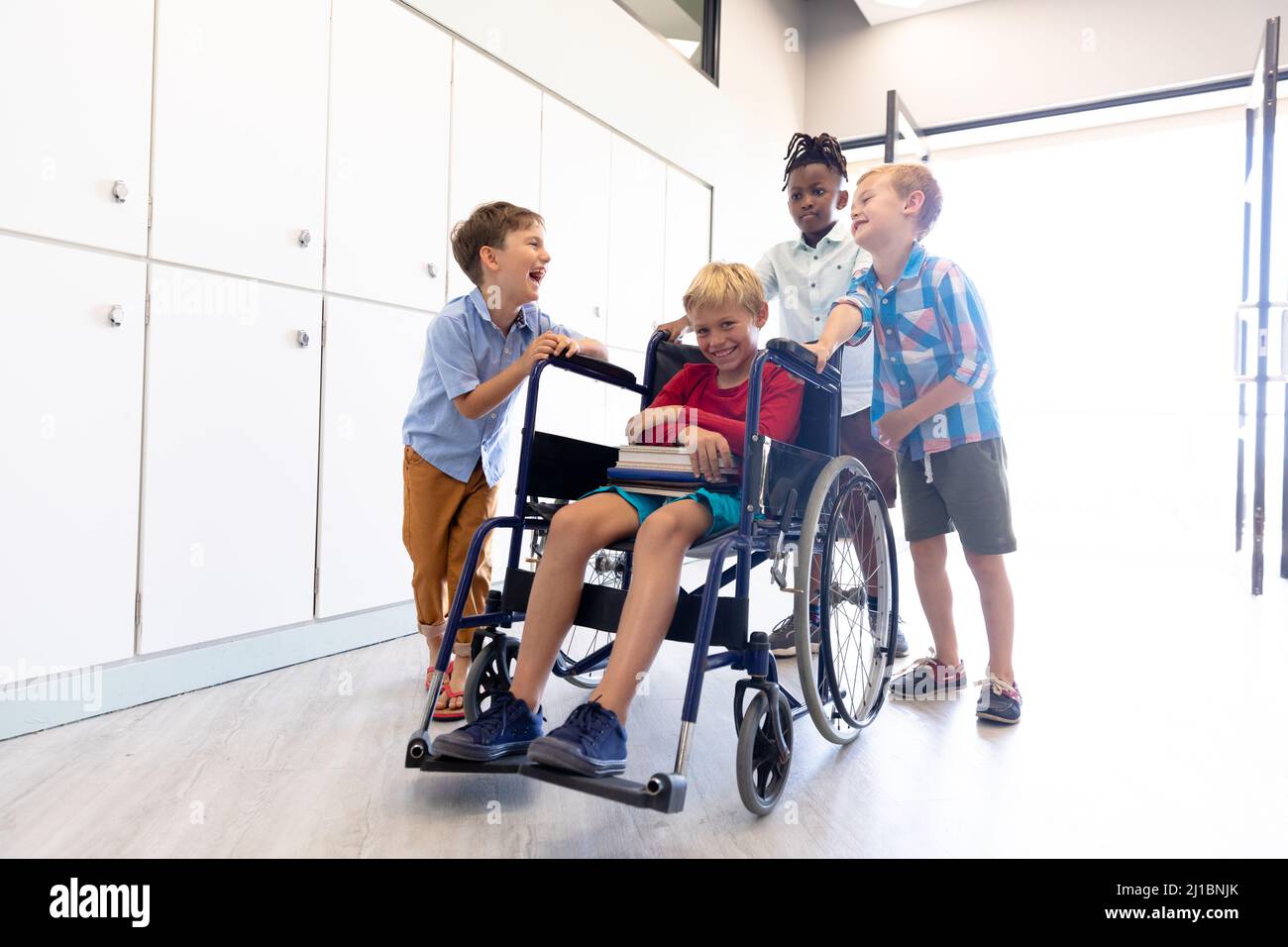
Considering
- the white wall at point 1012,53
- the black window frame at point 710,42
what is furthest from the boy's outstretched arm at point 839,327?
the white wall at point 1012,53

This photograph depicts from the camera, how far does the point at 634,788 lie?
3.51ft

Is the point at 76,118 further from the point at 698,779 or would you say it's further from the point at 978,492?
the point at 978,492

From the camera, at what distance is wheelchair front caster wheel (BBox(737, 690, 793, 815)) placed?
122cm

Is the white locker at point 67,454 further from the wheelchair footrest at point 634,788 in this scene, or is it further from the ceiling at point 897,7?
the ceiling at point 897,7

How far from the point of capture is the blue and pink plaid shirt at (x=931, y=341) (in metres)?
1.72

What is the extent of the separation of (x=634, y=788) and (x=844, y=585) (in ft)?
2.93

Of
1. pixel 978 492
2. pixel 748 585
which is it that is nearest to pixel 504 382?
pixel 748 585

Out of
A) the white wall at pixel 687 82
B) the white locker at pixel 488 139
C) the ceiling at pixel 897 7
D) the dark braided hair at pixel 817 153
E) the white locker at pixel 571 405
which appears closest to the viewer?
the dark braided hair at pixel 817 153

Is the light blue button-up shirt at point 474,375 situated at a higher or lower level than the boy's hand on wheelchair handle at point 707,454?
higher

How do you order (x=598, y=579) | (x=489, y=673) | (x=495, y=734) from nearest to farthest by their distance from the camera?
(x=495, y=734) < (x=489, y=673) < (x=598, y=579)

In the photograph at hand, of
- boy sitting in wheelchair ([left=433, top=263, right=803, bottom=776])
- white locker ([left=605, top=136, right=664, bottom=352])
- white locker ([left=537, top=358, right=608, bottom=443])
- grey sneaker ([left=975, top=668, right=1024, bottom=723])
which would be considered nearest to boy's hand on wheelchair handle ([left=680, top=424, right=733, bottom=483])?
boy sitting in wheelchair ([left=433, top=263, right=803, bottom=776])

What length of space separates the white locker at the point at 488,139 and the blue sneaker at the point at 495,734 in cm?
153

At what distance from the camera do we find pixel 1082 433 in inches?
210
